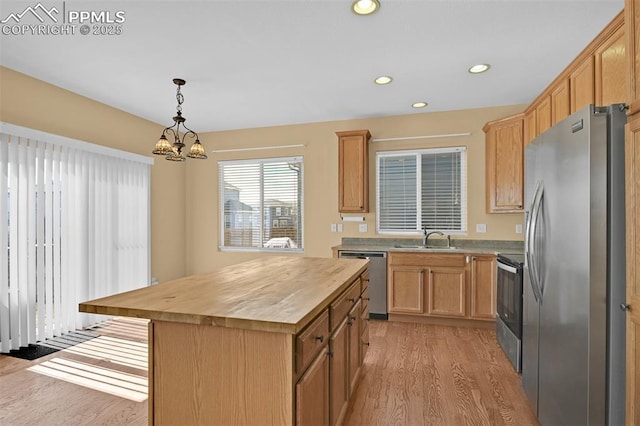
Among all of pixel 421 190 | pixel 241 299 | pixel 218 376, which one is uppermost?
pixel 421 190

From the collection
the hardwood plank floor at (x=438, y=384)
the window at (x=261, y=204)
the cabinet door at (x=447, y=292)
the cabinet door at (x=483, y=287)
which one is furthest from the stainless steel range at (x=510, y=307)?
the window at (x=261, y=204)

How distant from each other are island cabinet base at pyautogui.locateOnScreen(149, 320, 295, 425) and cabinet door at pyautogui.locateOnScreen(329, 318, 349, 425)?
0.46 meters

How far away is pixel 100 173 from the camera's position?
3.88 m

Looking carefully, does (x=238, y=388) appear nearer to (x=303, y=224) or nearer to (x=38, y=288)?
(x=38, y=288)

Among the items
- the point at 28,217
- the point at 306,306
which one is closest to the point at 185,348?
the point at 306,306

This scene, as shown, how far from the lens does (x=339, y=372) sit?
1745mm

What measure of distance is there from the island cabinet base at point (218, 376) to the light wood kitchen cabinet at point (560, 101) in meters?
3.26

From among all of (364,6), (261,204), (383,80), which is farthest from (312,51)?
(261,204)

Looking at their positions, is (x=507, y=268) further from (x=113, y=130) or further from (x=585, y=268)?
(x=113, y=130)

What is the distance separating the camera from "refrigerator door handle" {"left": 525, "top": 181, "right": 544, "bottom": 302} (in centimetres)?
189

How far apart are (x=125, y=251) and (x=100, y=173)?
1.05 m

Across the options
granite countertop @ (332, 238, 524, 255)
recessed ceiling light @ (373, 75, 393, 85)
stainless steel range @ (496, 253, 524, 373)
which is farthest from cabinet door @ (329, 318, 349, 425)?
recessed ceiling light @ (373, 75, 393, 85)

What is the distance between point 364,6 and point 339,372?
230cm

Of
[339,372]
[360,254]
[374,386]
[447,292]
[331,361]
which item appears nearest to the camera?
[331,361]
